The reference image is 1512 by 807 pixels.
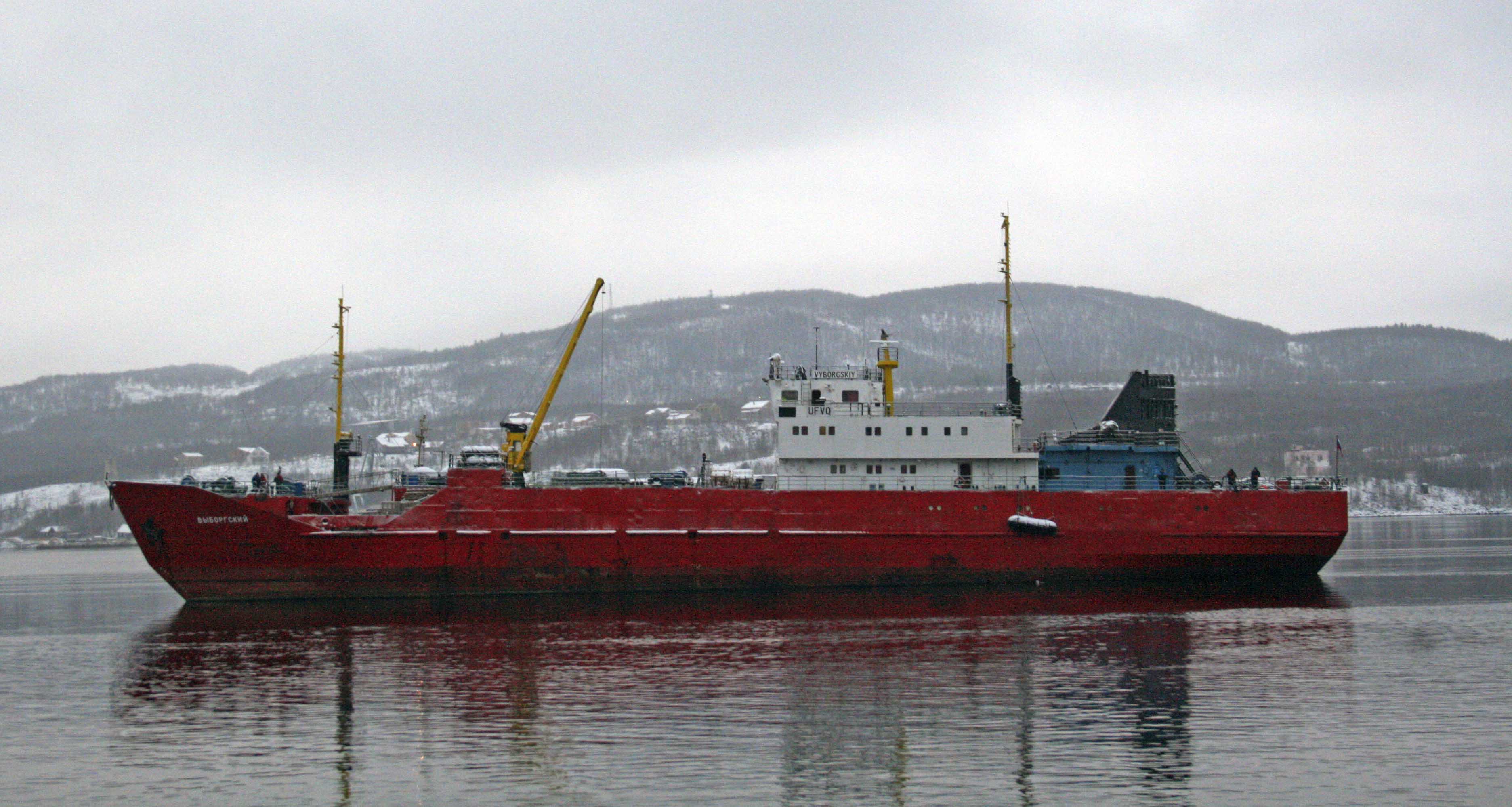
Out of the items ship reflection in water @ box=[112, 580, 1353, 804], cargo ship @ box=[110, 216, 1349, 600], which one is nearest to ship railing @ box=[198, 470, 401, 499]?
cargo ship @ box=[110, 216, 1349, 600]

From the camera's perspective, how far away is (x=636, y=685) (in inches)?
808

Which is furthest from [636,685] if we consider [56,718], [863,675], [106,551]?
[106,551]

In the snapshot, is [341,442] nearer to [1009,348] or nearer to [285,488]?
[285,488]

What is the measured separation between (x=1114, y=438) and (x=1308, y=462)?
11573 centimetres

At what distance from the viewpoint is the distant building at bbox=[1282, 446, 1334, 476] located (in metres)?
136

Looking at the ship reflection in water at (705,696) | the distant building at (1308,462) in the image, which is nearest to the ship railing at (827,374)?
the ship reflection in water at (705,696)

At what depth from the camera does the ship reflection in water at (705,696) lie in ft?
49.5

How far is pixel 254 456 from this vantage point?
134m

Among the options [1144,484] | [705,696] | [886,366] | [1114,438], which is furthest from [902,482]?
[705,696]

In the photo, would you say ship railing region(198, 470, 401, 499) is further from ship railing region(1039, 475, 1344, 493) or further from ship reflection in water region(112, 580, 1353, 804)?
ship railing region(1039, 475, 1344, 493)

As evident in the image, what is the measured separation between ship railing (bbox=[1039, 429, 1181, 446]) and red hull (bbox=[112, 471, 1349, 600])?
85.6 inches

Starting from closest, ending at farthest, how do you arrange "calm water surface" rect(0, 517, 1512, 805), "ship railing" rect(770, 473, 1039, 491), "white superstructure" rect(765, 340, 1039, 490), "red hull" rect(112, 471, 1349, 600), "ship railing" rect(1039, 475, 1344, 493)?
"calm water surface" rect(0, 517, 1512, 805) < "red hull" rect(112, 471, 1349, 600) < "ship railing" rect(770, 473, 1039, 491) < "white superstructure" rect(765, 340, 1039, 490) < "ship railing" rect(1039, 475, 1344, 493)

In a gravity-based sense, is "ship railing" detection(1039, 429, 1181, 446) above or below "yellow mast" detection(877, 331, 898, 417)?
below

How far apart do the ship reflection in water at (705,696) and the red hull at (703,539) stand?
108cm
